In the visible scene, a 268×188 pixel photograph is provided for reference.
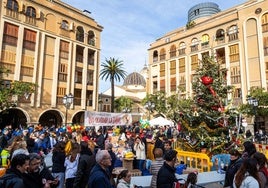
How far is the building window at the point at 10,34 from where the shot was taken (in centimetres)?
2763

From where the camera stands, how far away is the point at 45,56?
3161 cm

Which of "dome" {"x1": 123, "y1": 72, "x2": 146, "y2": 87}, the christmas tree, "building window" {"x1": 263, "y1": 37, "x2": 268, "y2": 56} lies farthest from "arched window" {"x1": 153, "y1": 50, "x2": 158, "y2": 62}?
"dome" {"x1": 123, "y1": 72, "x2": 146, "y2": 87}

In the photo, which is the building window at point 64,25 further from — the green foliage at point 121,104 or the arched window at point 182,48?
the green foliage at point 121,104

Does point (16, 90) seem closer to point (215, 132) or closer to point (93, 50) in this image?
point (93, 50)

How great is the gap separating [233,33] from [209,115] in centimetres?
2764

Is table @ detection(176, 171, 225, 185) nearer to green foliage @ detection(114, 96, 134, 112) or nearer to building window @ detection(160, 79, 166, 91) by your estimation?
building window @ detection(160, 79, 166, 91)

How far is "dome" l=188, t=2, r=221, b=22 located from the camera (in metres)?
74.2

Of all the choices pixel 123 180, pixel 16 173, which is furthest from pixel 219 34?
pixel 16 173

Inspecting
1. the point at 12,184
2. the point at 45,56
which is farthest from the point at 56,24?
the point at 12,184

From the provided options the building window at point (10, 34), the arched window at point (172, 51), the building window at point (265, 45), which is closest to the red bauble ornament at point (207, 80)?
the building window at point (265, 45)

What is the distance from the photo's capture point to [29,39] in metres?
30.0

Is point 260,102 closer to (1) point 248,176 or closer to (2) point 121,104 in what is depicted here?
(1) point 248,176

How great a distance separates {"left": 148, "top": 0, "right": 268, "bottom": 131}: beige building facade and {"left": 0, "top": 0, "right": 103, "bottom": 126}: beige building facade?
47.1ft

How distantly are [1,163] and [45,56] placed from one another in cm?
2542
